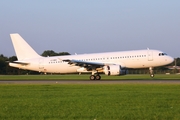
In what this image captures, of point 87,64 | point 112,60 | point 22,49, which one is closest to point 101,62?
point 112,60

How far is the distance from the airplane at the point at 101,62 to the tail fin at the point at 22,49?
652 mm

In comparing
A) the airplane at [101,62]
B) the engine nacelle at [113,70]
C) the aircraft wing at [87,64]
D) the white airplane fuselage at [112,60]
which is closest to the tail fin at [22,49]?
the airplane at [101,62]

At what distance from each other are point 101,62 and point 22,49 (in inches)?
433

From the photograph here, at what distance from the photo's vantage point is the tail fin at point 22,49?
5112 cm

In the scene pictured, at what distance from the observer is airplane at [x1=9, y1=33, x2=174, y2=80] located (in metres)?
45.3

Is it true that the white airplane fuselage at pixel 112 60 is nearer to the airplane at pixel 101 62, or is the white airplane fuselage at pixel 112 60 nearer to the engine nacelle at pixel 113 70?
the airplane at pixel 101 62

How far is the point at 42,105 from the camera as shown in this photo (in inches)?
609

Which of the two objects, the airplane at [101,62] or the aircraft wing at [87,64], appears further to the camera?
the aircraft wing at [87,64]

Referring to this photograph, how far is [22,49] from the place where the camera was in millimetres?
51344

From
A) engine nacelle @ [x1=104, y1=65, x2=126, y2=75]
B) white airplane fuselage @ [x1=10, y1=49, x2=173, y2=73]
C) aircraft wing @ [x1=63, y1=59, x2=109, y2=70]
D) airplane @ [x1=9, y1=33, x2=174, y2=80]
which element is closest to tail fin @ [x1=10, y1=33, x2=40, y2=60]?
airplane @ [x1=9, y1=33, x2=174, y2=80]

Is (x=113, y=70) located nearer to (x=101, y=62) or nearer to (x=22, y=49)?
(x=101, y=62)

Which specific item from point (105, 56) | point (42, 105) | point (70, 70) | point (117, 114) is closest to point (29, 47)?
point (70, 70)

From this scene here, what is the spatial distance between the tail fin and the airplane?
0.65m

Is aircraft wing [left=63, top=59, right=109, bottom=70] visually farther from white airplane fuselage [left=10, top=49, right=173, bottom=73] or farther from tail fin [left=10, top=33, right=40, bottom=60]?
tail fin [left=10, top=33, right=40, bottom=60]
